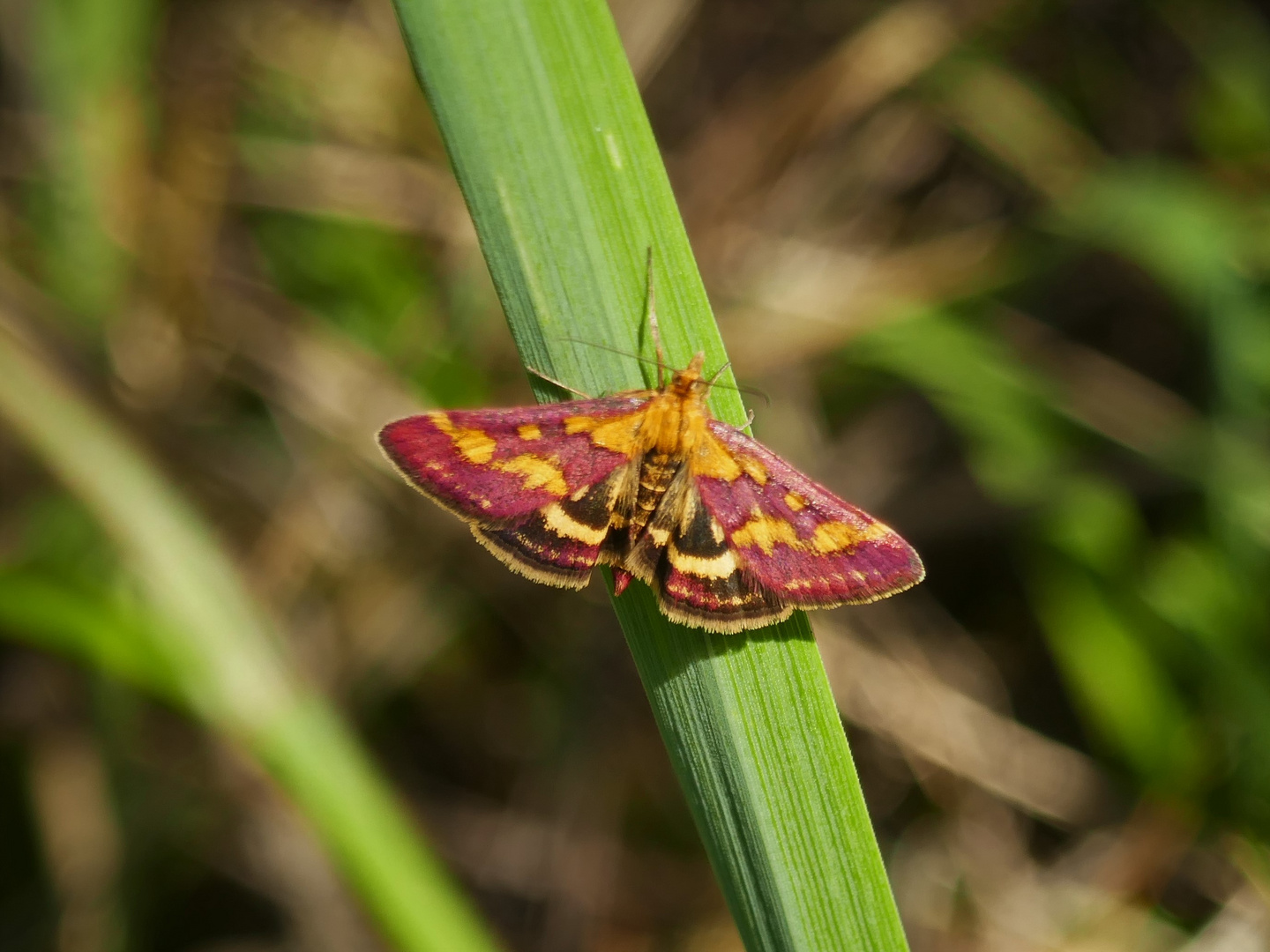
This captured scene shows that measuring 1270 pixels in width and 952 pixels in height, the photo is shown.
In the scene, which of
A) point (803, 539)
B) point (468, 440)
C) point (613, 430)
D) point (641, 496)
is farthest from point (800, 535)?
point (468, 440)

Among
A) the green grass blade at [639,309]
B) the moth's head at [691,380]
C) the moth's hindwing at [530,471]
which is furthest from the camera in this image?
the moth's hindwing at [530,471]

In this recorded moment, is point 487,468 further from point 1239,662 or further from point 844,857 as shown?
point 1239,662

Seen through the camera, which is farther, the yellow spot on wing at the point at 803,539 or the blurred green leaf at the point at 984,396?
the blurred green leaf at the point at 984,396

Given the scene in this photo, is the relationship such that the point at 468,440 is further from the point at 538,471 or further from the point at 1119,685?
the point at 1119,685

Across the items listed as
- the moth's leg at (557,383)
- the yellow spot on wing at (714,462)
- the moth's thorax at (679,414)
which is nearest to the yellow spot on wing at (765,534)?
the yellow spot on wing at (714,462)

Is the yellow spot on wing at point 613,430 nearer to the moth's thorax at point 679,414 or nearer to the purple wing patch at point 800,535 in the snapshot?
the moth's thorax at point 679,414

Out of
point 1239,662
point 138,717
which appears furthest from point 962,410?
point 138,717
